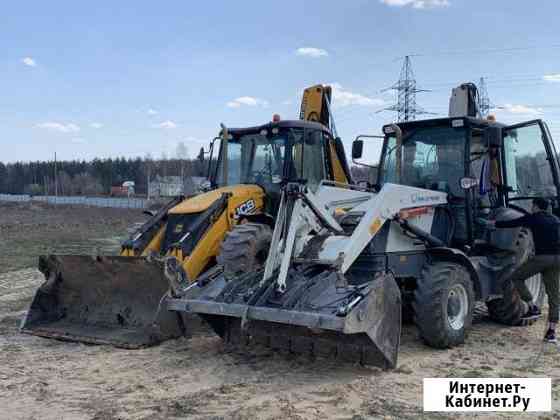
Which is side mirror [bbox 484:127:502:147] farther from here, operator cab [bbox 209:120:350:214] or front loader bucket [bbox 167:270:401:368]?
operator cab [bbox 209:120:350:214]

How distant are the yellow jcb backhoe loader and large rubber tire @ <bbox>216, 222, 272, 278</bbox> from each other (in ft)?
0.04

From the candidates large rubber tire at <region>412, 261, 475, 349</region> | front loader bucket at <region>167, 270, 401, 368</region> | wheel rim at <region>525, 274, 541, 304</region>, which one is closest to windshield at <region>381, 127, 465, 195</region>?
large rubber tire at <region>412, 261, 475, 349</region>

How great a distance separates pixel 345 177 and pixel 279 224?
4.21 m

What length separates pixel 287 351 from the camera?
21.8 ft

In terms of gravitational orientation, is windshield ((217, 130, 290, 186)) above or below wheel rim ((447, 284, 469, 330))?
above

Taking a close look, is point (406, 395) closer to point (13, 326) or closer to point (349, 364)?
point (349, 364)

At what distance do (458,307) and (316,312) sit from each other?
7.16 feet

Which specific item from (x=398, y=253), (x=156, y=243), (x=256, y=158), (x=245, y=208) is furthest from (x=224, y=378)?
(x=256, y=158)

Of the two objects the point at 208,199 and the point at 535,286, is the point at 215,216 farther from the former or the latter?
the point at 535,286

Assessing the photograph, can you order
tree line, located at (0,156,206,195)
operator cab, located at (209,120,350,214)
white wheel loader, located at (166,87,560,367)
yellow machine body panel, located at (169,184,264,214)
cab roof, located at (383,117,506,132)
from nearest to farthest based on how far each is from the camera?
white wheel loader, located at (166,87,560,367) → cab roof, located at (383,117,506,132) → yellow machine body panel, located at (169,184,264,214) → operator cab, located at (209,120,350,214) → tree line, located at (0,156,206,195)

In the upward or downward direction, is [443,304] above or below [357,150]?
below

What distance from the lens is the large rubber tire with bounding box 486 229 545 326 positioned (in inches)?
317

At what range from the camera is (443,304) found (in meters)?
6.66

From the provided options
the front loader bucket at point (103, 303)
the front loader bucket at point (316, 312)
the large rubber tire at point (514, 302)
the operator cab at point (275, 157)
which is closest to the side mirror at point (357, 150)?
the operator cab at point (275, 157)
